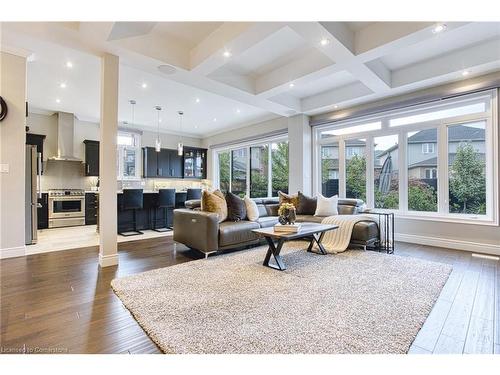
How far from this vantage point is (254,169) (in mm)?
7910

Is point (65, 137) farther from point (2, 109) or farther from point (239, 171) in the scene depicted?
point (239, 171)

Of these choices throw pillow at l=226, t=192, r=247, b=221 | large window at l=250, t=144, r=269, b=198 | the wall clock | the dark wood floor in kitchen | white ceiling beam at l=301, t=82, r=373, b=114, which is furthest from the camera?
large window at l=250, t=144, r=269, b=198

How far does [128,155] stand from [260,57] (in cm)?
550

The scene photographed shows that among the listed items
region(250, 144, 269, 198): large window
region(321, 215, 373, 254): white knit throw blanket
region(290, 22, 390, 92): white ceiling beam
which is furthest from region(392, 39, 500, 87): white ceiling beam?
region(250, 144, 269, 198): large window

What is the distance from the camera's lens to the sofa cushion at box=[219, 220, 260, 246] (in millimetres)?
3682

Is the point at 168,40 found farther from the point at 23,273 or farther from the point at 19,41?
the point at 23,273

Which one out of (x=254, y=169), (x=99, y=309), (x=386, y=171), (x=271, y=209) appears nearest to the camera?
(x=99, y=309)

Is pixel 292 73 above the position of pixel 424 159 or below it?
above

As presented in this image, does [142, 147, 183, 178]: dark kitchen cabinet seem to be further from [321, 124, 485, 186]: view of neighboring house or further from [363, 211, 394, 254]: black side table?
[363, 211, 394, 254]: black side table

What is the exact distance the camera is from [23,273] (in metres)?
2.91

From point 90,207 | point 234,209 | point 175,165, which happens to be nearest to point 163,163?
point 175,165

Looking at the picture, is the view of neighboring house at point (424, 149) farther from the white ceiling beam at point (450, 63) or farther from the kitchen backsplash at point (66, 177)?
the kitchen backsplash at point (66, 177)

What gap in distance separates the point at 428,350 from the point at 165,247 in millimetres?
3639

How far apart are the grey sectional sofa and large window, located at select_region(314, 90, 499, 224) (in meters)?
1.32
